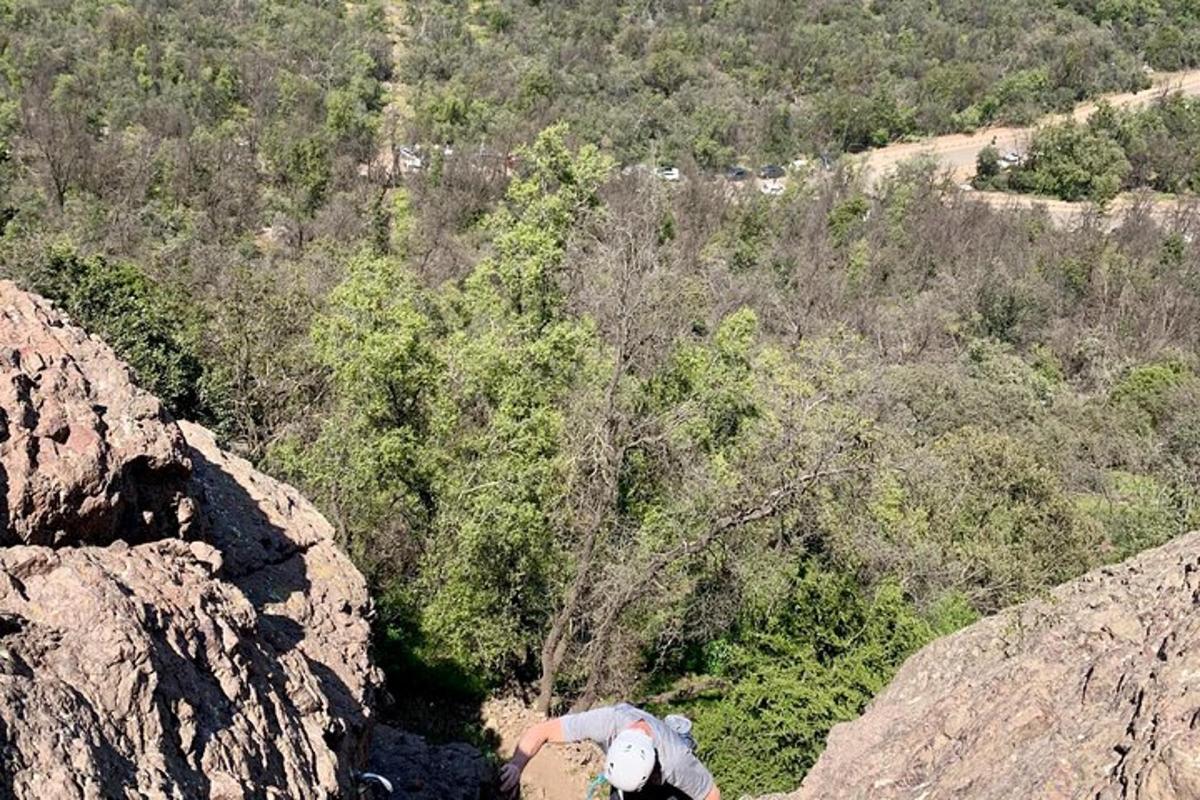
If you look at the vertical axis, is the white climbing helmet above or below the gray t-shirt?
above

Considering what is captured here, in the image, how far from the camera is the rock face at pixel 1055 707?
6270 mm

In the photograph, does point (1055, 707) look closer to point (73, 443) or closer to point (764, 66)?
point (73, 443)

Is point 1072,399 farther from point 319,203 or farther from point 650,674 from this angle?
point 319,203

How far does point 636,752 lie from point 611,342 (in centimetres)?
979

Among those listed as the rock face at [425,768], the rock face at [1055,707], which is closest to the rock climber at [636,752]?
the rock face at [1055,707]

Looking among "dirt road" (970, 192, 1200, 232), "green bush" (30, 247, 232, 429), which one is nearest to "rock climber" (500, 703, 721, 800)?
"green bush" (30, 247, 232, 429)

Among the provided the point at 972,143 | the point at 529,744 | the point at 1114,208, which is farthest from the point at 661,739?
the point at 972,143

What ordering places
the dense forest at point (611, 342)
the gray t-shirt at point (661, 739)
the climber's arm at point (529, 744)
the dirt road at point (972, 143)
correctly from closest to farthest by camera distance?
the gray t-shirt at point (661, 739) → the climber's arm at point (529, 744) → the dense forest at point (611, 342) → the dirt road at point (972, 143)

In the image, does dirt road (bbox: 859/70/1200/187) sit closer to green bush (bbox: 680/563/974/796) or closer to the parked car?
the parked car

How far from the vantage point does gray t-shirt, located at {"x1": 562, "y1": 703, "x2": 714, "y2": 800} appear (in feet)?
21.1

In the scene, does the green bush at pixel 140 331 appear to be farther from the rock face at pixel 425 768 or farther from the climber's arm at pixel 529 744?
the climber's arm at pixel 529 744

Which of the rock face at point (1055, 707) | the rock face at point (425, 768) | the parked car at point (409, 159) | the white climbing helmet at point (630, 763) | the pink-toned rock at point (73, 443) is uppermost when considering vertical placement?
the pink-toned rock at point (73, 443)

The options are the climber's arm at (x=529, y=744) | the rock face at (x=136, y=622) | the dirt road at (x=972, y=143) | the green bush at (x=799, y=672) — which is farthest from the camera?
the dirt road at (x=972, y=143)

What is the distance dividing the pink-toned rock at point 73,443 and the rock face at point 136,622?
0.05 feet
